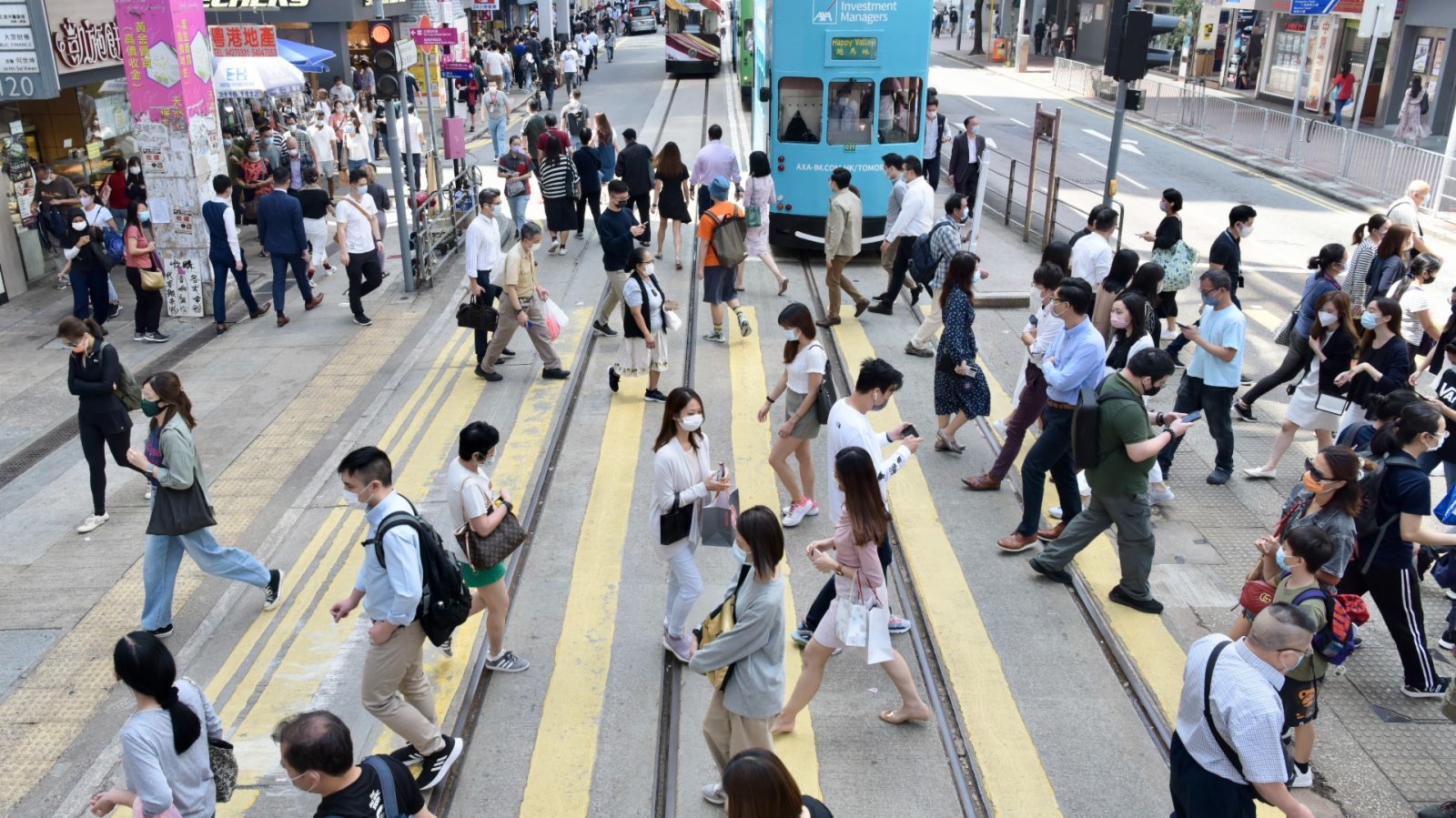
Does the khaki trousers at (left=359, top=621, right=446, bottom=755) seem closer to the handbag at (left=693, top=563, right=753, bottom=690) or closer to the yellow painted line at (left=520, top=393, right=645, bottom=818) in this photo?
the yellow painted line at (left=520, top=393, right=645, bottom=818)

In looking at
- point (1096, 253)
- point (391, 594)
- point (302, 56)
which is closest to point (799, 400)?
point (391, 594)

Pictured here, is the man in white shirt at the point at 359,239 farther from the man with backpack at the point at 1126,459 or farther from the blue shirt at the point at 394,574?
the man with backpack at the point at 1126,459

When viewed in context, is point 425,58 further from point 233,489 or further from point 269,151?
point 233,489

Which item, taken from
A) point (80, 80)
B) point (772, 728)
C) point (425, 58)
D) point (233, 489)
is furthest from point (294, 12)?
point (772, 728)

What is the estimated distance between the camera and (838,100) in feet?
48.7

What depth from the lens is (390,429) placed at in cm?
1037

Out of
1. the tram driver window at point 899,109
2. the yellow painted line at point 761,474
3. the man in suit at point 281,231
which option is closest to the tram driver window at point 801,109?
the tram driver window at point 899,109

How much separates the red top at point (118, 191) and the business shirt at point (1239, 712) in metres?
15.2

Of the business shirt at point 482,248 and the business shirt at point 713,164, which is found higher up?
the business shirt at point 713,164

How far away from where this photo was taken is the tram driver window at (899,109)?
48.7 ft

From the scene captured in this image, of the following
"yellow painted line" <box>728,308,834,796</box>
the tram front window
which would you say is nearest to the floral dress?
"yellow painted line" <box>728,308,834,796</box>

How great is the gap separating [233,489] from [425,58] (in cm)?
1320

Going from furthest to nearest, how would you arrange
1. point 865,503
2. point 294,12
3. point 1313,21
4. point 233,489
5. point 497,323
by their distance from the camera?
point 1313,21 → point 294,12 → point 497,323 → point 233,489 → point 865,503

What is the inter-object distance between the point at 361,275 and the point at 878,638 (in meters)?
9.80
